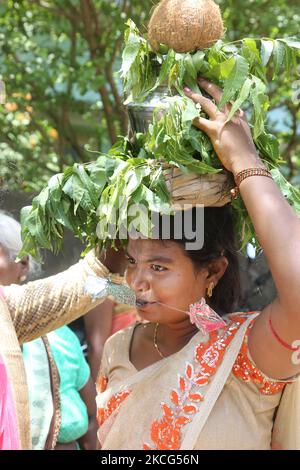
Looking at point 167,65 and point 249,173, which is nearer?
point 249,173

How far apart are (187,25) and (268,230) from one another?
0.59 m

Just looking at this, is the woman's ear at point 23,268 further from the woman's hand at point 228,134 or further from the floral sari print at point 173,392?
the woman's hand at point 228,134

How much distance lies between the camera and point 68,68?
17.3ft

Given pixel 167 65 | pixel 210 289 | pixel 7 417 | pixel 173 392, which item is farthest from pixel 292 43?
pixel 7 417

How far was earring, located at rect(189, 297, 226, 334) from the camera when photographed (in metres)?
2.31

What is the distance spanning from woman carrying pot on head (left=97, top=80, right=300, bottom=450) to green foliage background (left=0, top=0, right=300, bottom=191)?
2557 mm

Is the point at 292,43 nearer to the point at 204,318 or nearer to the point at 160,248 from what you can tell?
the point at 160,248

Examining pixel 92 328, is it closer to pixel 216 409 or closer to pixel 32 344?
pixel 32 344

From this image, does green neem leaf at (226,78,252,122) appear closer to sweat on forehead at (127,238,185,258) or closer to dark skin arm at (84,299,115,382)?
sweat on forehead at (127,238,185,258)

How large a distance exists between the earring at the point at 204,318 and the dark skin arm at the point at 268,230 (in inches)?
4.5

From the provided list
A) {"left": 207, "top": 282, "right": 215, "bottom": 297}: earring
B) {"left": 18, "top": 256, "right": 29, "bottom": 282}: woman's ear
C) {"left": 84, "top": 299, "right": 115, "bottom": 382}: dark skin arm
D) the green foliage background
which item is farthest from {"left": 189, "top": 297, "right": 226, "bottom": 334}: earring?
the green foliage background

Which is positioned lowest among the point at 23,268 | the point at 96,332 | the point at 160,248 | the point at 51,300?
the point at 96,332

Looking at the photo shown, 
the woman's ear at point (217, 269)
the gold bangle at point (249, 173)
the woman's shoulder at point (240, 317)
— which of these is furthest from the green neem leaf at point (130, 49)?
the woman's shoulder at point (240, 317)

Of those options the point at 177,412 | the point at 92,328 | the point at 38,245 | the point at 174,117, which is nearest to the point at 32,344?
the point at 92,328
